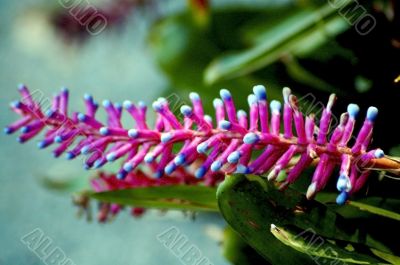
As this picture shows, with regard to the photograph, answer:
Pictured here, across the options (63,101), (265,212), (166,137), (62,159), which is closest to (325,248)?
(265,212)

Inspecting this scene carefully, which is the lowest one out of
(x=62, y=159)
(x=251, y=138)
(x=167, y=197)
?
(x=62, y=159)

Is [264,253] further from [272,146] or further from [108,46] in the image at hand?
[108,46]

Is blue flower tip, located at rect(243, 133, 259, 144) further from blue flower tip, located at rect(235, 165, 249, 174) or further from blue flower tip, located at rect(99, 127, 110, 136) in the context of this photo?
blue flower tip, located at rect(99, 127, 110, 136)

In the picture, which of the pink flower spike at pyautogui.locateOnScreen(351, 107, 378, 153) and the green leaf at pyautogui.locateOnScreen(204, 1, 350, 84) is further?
the green leaf at pyautogui.locateOnScreen(204, 1, 350, 84)

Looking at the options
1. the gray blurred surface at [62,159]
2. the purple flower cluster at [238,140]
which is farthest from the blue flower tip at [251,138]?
the gray blurred surface at [62,159]

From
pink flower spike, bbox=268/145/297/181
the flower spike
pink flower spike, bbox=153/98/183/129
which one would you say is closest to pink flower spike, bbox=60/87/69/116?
the flower spike

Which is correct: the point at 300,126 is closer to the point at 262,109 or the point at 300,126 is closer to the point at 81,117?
the point at 262,109

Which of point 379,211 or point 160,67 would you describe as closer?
point 379,211
